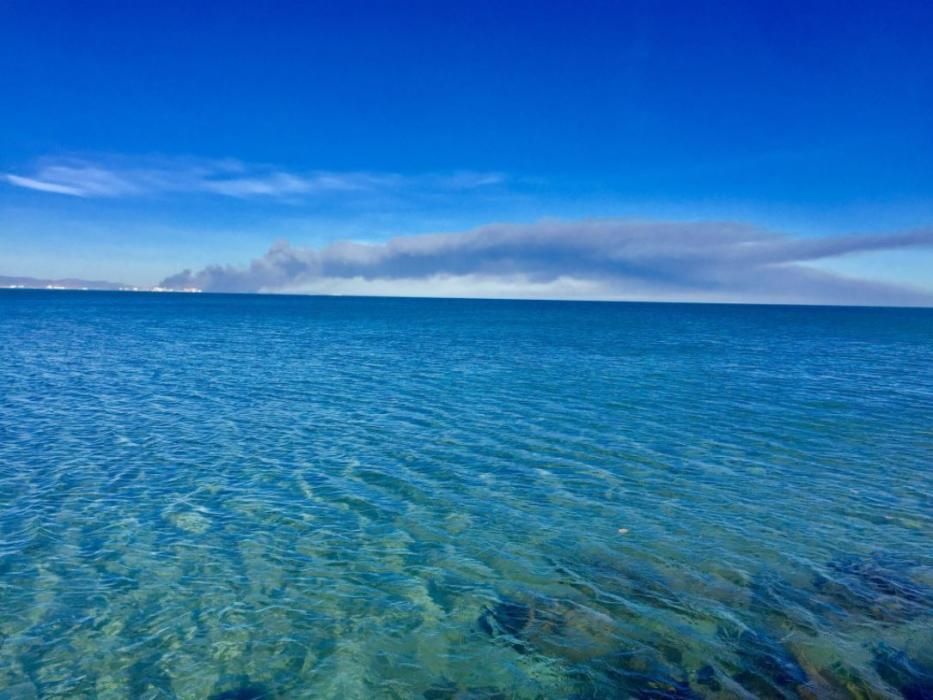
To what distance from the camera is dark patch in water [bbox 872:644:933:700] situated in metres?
10.5

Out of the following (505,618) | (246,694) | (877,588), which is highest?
(877,588)

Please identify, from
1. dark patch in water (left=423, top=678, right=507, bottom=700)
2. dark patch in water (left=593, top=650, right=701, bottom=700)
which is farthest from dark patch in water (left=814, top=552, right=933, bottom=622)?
dark patch in water (left=423, top=678, right=507, bottom=700)

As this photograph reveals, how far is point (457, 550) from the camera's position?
1576 cm

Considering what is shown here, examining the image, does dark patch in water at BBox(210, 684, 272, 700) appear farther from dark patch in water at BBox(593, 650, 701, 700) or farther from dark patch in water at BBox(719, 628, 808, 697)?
dark patch in water at BBox(719, 628, 808, 697)

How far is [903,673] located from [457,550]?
953 cm

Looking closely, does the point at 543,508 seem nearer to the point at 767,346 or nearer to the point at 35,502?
the point at 35,502

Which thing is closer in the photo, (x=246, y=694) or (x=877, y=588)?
(x=246, y=694)

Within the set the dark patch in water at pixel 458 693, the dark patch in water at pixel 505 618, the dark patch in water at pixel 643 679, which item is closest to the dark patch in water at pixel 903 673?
the dark patch in water at pixel 643 679

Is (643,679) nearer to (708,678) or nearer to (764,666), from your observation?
(708,678)

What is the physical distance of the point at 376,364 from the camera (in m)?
56.2

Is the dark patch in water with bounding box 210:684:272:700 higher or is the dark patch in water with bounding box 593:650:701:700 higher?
the dark patch in water with bounding box 593:650:701:700

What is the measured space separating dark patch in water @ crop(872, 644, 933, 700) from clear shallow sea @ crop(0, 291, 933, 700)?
51 millimetres

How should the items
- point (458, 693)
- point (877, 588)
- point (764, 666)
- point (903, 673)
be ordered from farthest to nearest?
point (877, 588) → point (764, 666) → point (903, 673) → point (458, 693)

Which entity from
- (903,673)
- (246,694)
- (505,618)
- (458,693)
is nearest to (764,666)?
(903,673)
